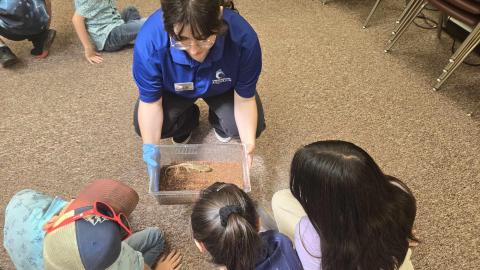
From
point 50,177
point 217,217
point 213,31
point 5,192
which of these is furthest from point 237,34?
point 5,192

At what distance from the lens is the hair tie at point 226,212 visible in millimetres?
714

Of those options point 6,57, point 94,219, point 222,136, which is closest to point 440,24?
point 222,136

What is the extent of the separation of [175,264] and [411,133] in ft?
3.75

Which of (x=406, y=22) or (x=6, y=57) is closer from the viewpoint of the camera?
(x=6, y=57)

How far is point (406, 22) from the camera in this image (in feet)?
6.36

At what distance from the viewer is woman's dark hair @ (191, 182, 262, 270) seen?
2.35ft

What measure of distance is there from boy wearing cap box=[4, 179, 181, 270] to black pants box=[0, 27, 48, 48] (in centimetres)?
123

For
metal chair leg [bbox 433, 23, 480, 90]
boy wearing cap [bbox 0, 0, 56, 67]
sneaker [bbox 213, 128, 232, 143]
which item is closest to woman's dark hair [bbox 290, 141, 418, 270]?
sneaker [bbox 213, 128, 232, 143]

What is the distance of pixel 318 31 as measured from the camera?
2.16 metres

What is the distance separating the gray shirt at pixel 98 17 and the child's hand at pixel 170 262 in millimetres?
1232

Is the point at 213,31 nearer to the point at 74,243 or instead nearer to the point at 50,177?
the point at 74,243

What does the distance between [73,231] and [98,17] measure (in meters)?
1.42

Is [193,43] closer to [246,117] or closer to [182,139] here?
[246,117]

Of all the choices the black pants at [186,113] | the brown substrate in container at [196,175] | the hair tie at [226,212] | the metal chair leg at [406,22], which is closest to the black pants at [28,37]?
the black pants at [186,113]
